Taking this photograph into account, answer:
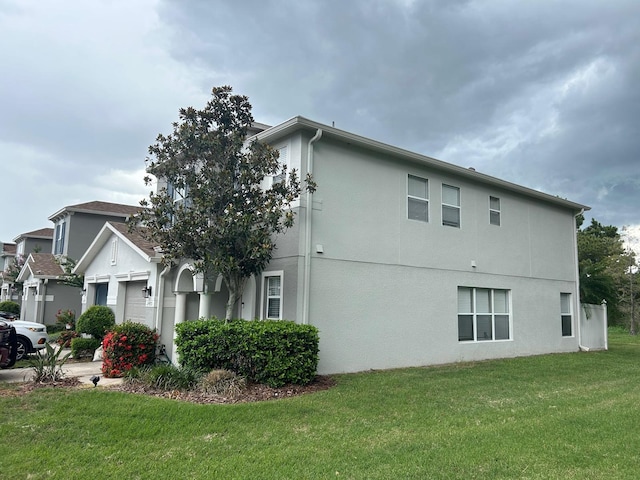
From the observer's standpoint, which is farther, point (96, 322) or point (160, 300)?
point (96, 322)

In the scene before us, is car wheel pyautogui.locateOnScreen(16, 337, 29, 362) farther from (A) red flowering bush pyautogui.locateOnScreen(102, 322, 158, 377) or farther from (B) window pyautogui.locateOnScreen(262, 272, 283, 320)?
(B) window pyautogui.locateOnScreen(262, 272, 283, 320)

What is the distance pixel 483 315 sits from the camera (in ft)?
46.6

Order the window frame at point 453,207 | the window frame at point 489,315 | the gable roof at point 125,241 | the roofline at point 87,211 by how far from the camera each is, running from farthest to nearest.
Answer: the roofline at point 87,211 < the window frame at point 489,315 < the window frame at point 453,207 < the gable roof at point 125,241

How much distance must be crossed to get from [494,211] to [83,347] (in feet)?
42.5

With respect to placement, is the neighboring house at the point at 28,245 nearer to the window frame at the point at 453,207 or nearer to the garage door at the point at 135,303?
the garage door at the point at 135,303

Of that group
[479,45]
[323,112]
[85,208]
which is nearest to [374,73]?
[323,112]

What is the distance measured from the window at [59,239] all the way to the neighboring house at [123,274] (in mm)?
9087

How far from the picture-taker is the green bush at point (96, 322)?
46.8 feet

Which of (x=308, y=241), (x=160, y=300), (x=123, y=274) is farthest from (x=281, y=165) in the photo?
(x=123, y=274)

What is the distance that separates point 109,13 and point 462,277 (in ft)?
37.0

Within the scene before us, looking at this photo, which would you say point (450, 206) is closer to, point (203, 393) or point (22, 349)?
point (203, 393)

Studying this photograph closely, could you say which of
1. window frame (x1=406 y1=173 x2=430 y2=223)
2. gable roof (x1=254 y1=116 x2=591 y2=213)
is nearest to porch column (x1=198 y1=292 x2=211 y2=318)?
gable roof (x1=254 y1=116 x2=591 y2=213)

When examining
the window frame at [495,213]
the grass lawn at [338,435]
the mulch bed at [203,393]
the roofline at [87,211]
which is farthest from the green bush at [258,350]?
the roofline at [87,211]

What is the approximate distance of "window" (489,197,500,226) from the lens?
48.9 ft
